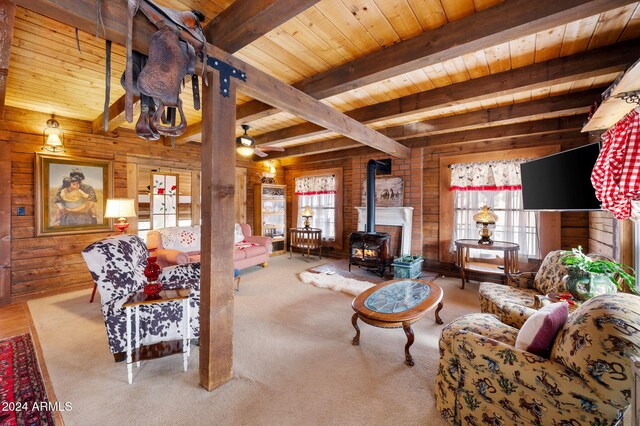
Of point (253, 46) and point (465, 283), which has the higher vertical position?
point (253, 46)

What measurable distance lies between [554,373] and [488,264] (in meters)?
3.60

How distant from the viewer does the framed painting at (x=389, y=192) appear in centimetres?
511

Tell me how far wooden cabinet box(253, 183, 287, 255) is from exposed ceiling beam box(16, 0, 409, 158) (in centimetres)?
327

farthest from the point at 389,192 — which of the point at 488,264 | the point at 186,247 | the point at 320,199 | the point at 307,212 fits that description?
the point at 186,247

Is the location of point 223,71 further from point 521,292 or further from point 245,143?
point 521,292

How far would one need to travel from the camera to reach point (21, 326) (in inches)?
107

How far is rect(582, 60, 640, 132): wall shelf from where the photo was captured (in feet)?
5.09

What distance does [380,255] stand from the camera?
4582mm

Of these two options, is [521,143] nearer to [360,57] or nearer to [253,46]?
[360,57]

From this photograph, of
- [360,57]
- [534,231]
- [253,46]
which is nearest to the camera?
[253,46]

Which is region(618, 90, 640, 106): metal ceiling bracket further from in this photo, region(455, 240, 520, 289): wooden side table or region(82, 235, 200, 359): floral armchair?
region(82, 235, 200, 359): floral armchair

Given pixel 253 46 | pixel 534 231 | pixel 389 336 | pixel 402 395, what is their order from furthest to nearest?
pixel 534 231
pixel 389 336
pixel 253 46
pixel 402 395

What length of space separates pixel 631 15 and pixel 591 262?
1.70m

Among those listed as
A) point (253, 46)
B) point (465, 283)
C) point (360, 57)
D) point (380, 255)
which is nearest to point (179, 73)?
point (253, 46)
